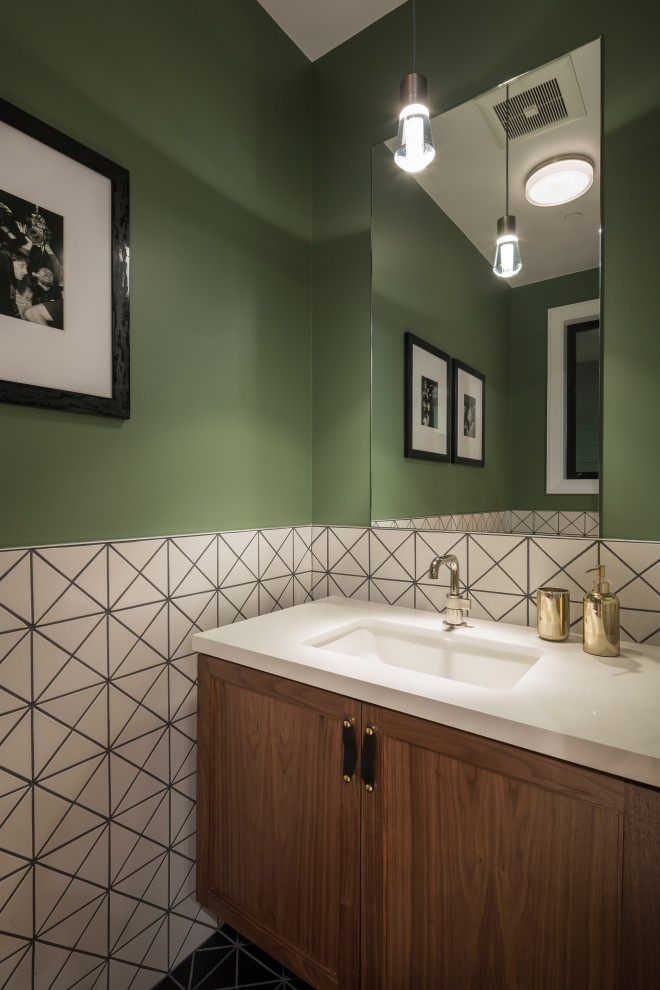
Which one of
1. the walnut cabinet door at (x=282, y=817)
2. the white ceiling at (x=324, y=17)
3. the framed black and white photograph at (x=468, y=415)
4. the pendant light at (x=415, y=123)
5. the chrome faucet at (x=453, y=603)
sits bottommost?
the walnut cabinet door at (x=282, y=817)

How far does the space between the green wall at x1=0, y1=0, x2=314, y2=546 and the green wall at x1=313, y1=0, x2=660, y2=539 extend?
0.09 m

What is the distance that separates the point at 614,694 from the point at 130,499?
42.6 inches

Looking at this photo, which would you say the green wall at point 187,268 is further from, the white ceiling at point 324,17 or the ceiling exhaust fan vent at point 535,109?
the ceiling exhaust fan vent at point 535,109

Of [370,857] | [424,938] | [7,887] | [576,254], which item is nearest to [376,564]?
[370,857]

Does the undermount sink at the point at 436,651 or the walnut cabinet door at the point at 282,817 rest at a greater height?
the undermount sink at the point at 436,651

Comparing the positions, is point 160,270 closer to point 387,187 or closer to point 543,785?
point 387,187

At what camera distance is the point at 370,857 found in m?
0.96

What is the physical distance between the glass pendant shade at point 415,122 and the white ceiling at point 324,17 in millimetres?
552

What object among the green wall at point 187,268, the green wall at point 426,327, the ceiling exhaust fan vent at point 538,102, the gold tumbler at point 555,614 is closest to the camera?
the green wall at point 187,268

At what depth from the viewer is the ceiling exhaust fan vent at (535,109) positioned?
1.30m

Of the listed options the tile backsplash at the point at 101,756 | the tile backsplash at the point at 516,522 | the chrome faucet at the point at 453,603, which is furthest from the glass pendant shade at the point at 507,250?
the tile backsplash at the point at 101,756

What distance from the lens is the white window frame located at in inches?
50.9

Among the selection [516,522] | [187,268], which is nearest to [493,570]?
[516,522]

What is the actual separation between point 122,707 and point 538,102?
6.12 feet
